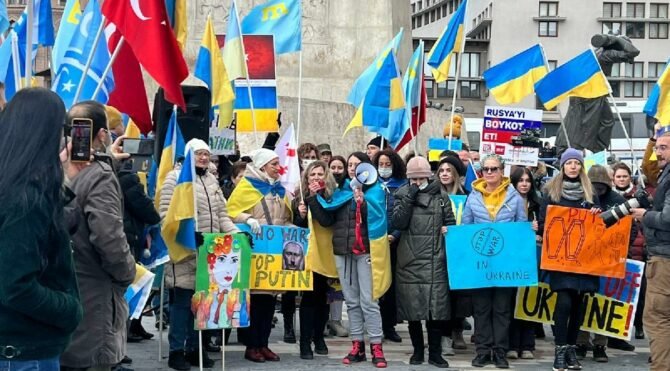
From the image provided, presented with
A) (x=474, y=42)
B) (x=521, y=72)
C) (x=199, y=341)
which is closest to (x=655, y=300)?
(x=199, y=341)

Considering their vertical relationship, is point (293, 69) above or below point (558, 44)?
below

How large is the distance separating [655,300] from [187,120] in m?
5.25

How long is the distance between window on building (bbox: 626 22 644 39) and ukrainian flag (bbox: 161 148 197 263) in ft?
253

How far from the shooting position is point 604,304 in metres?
11.0

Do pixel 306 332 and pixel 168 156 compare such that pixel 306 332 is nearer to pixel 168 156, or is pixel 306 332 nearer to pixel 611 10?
pixel 168 156

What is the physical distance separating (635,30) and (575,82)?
72.6m

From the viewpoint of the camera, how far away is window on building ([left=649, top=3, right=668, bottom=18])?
8397cm

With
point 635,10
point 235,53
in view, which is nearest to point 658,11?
point 635,10

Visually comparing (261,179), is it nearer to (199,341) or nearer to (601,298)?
(199,341)

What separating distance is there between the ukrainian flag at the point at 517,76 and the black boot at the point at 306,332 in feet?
15.1

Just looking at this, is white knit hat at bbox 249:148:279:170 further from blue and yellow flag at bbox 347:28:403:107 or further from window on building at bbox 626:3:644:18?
window on building at bbox 626:3:644:18

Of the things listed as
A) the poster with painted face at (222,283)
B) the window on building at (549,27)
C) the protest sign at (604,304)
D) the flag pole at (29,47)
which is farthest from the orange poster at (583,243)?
the window on building at (549,27)

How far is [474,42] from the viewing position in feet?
261

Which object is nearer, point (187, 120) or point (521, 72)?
point (187, 120)
